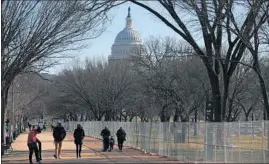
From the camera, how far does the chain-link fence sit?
61.1ft

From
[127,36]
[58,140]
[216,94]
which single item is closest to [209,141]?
[216,94]

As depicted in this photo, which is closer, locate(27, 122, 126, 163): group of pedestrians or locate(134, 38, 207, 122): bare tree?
locate(27, 122, 126, 163): group of pedestrians

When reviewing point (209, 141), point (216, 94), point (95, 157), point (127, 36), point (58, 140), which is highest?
point (127, 36)

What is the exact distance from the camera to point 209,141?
23578 mm

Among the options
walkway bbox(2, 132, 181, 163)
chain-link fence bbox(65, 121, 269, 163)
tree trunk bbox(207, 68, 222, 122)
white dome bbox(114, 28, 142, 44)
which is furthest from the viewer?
white dome bbox(114, 28, 142, 44)

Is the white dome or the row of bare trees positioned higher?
the white dome

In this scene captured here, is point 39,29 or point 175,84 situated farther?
point 175,84

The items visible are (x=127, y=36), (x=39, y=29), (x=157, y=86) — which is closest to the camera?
(x=39, y=29)

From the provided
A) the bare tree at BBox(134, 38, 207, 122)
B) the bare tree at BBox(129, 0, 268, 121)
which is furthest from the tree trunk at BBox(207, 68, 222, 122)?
the bare tree at BBox(134, 38, 207, 122)

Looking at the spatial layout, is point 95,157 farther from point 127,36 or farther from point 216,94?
point 127,36

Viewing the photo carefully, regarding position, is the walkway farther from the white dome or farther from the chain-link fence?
the white dome

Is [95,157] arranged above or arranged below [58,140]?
below

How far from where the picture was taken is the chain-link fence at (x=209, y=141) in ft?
61.1

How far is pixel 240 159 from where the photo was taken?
64.7 ft
